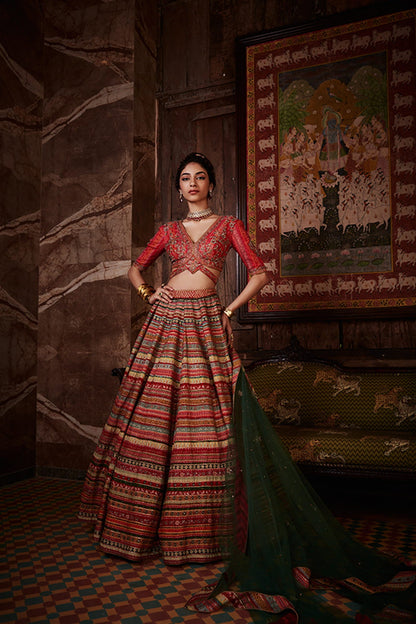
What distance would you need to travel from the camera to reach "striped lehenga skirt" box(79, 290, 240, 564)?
220cm

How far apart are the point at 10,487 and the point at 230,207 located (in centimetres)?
259

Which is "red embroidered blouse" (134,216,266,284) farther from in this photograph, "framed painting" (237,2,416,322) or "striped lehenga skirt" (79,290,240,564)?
"framed painting" (237,2,416,322)

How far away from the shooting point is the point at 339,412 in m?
3.21

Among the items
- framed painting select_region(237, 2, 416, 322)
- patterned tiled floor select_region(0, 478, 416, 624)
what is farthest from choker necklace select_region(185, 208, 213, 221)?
patterned tiled floor select_region(0, 478, 416, 624)

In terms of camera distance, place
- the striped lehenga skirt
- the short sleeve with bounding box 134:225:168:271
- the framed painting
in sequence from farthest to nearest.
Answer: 1. the framed painting
2. the short sleeve with bounding box 134:225:168:271
3. the striped lehenga skirt

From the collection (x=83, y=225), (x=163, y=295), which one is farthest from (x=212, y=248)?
(x=83, y=225)

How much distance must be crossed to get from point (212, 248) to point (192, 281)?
199 mm

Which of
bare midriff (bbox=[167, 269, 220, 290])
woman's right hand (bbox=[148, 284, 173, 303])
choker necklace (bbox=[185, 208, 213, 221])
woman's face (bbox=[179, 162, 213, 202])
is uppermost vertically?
woman's face (bbox=[179, 162, 213, 202])

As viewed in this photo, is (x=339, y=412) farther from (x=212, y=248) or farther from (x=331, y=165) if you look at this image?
(x=331, y=165)

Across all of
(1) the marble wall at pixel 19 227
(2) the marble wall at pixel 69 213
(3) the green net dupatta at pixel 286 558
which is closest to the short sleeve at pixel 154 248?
(2) the marble wall at pixel 69 213

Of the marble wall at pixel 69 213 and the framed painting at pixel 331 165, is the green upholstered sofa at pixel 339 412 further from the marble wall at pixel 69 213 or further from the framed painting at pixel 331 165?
the marble wall at pixel 69 213

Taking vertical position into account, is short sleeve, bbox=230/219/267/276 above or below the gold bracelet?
above

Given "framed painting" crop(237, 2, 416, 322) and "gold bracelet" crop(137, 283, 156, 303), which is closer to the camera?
"gold bracelet" crop(137, 283, 156, 303)

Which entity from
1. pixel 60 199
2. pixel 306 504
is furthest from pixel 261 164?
pixel 306 504
